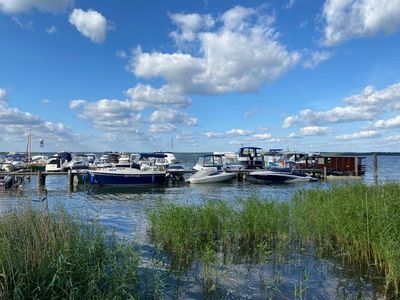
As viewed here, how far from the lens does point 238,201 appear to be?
12.6m

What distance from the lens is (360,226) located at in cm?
860

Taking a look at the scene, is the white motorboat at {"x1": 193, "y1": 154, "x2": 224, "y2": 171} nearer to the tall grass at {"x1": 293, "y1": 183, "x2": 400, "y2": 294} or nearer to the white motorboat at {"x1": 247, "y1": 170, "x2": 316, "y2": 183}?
the white motorboat at {"x1": 247, "y1": 170, "x2": 316, "y2": 183}

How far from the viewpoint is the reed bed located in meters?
9.59

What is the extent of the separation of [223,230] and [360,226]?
348 cm

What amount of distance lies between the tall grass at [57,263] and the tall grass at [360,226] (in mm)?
4682

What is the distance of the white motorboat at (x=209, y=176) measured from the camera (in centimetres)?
3950

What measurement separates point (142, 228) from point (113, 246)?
17.7 ft

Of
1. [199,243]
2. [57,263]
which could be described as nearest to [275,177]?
[199,243]

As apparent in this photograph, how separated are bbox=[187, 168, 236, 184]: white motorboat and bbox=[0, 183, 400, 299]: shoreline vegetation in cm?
2603

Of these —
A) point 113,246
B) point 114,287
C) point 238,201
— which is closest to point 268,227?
point 238,201

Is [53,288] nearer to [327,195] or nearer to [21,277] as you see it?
[21,277]

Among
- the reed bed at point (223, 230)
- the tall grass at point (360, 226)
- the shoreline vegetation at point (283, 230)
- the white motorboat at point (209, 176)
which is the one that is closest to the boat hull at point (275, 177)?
the white motorboat at point (209, 176)

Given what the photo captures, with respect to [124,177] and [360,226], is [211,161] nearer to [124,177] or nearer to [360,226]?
[124,177]

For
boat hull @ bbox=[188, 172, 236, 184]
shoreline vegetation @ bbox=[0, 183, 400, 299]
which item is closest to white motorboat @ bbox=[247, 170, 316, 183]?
boat hull @ bbox=[188, 172, 236, 184]
